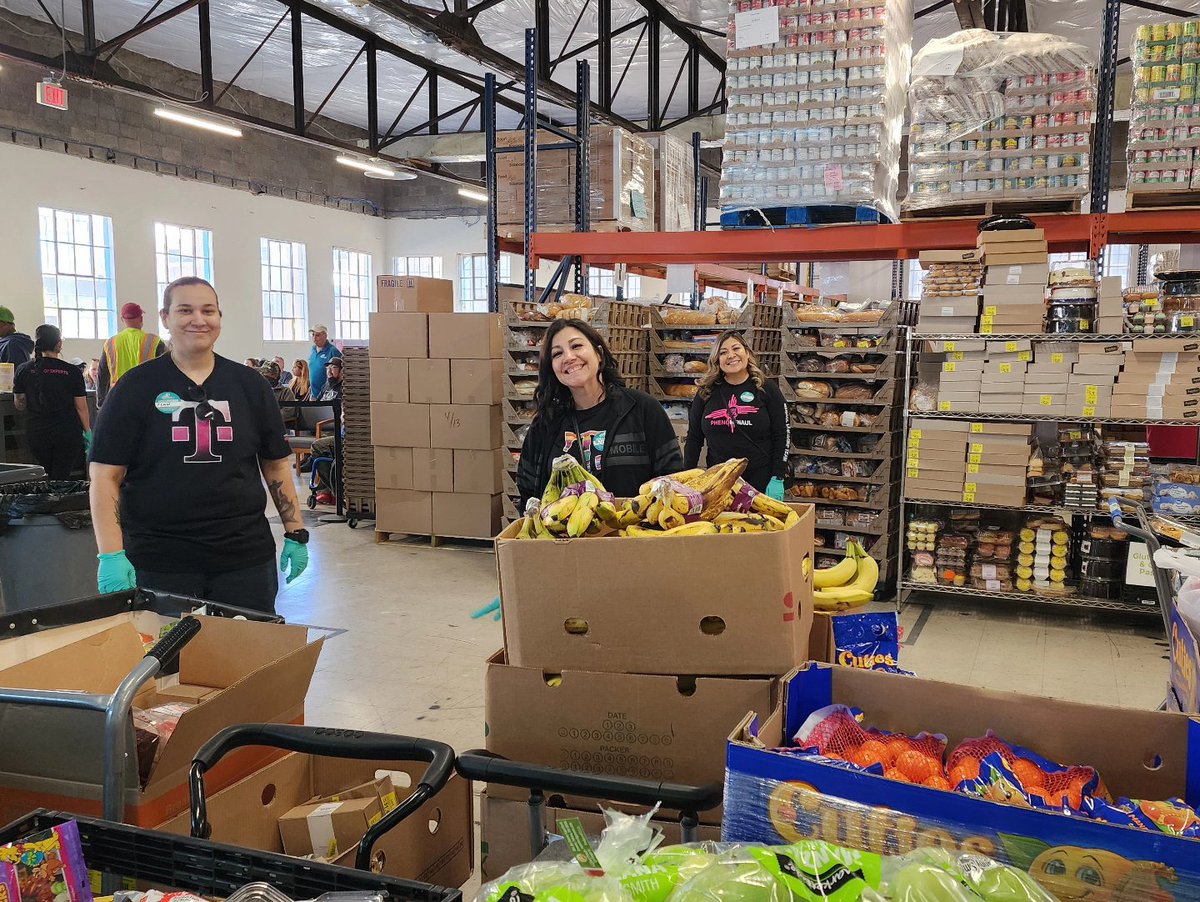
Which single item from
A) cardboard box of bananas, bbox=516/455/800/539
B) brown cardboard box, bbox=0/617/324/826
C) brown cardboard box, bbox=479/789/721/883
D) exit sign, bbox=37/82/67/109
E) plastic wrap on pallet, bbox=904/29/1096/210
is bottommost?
brown cardboard box, bbox=479/789/721/883

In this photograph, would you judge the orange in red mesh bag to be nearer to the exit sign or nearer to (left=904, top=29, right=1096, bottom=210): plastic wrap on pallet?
(left=904, top=29, right=1096, bottom=210): plastic wrap on pallet

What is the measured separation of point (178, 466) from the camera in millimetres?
2773

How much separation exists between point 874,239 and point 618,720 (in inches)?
189

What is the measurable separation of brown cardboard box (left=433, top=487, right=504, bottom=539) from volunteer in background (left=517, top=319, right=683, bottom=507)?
4195 millimetres

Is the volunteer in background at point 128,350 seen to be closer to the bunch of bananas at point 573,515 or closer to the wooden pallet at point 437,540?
the wooden pallet at point 437,540

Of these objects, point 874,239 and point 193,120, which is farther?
point 193,120

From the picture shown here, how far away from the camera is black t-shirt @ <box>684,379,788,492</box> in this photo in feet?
16.8

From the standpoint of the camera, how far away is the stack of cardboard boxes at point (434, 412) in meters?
7.07

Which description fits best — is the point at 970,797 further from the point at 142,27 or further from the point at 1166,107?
the point at 142,27

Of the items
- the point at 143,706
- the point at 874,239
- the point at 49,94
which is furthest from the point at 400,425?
the point at 49,94

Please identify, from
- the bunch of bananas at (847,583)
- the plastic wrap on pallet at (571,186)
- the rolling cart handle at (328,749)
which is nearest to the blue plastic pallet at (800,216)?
the plastic wrap on pallet at (571,186)

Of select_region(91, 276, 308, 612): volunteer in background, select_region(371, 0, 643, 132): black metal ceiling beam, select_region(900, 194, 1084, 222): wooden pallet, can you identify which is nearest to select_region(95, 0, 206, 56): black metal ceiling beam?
select_region(371, 0, 643, 132): black metal ceiling beam

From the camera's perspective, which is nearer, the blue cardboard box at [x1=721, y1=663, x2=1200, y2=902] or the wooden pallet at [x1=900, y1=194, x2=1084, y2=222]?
the blue cardboard box at [x1=721, y1=663, x2=1200, y2=902]

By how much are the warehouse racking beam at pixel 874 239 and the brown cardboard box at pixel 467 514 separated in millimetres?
2143
